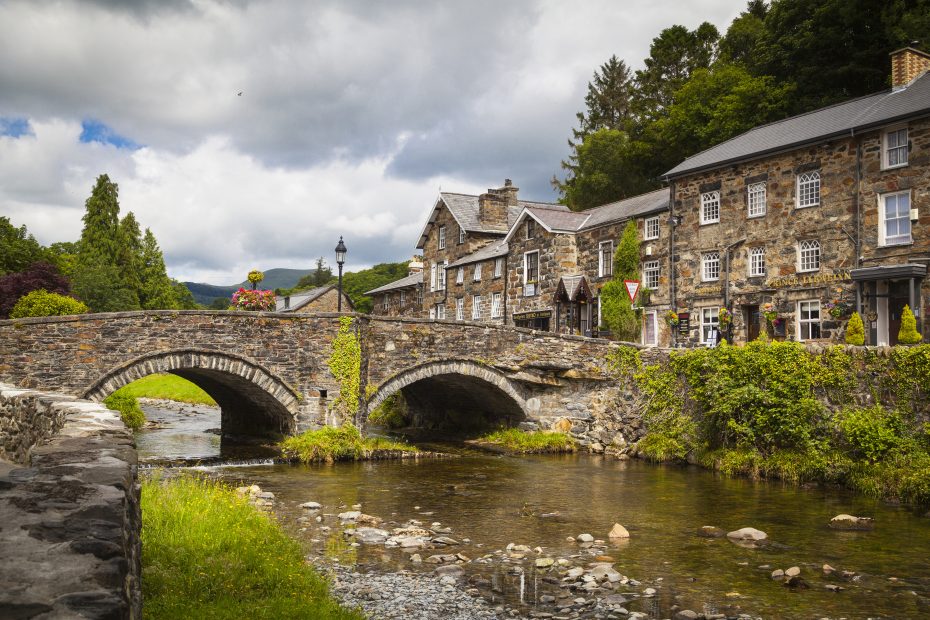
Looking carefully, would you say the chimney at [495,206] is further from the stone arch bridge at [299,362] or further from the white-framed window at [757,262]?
the white-framed window at [757,262]

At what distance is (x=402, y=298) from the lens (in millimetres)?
53938

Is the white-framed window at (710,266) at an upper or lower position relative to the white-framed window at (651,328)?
upper

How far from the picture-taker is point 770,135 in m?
29.9

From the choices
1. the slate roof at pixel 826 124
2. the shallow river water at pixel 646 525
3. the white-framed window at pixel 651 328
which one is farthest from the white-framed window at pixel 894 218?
the shallow river water at pixel 646 525

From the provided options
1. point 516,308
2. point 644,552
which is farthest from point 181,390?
point 644,552

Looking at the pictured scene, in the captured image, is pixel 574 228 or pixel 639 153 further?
pixel 639 153

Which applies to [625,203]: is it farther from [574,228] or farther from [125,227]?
[125,227]

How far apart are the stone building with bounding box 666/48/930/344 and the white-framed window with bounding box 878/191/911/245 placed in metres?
0.03

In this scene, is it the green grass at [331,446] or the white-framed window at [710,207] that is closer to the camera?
the green grass at [331,446]

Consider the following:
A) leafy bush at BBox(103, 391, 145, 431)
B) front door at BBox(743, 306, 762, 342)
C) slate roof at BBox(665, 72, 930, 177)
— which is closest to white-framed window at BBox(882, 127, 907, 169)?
slate roof at BBox(665, 72, 930, 177)

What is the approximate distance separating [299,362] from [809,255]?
1836 centimetres

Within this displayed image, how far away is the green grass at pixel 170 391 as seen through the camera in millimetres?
41062

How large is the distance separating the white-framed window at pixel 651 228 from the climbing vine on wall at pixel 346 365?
16330 mm

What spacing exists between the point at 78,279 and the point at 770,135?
148ft
